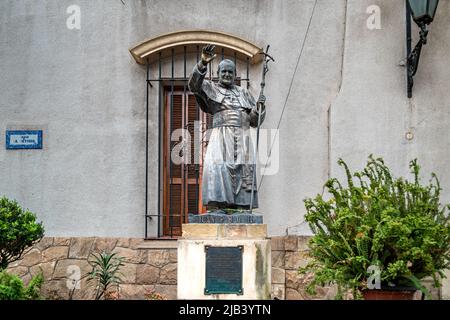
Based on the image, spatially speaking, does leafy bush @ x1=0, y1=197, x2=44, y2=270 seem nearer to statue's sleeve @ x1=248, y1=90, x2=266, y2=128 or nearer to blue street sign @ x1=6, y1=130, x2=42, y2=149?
blue street sign @ x1=6, y1=130, x2=42, y2=149

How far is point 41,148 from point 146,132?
4.65 ft

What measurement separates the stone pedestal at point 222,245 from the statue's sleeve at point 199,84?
133 centimetres

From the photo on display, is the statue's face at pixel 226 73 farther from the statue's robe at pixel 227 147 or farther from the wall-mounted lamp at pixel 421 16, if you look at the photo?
the wall-mounted lamp at pixel 421 16

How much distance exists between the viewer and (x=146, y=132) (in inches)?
366

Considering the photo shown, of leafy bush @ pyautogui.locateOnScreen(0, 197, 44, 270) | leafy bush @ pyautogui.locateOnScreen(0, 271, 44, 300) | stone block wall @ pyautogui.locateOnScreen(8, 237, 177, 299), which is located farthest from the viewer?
stone block wall @ pyautogui.locateOnScreen(8, 237, 177, 299)

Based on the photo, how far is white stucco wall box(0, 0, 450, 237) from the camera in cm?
902

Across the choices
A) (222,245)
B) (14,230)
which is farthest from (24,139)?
(222,245)

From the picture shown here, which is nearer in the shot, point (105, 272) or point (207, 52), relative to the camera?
point (207, 52)

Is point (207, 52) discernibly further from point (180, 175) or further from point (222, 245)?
point (180, 175)

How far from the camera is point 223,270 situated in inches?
272

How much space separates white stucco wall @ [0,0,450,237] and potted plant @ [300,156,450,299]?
235 cm

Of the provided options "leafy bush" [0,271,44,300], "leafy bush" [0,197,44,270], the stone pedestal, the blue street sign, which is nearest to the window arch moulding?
the blue street sign

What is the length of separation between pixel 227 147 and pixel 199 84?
715mm
